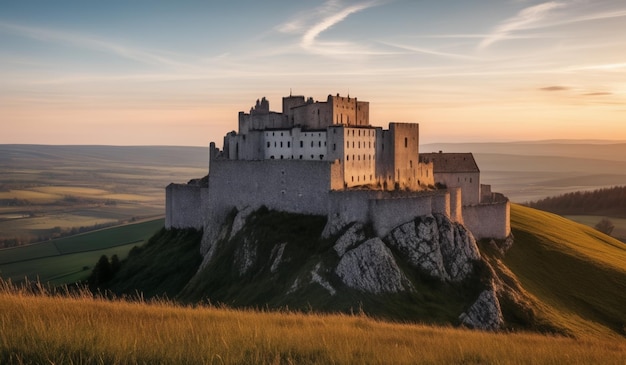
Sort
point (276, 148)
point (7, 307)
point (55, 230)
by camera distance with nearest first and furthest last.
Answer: point (7, 307)
point (276, 148)
point (55, 230)

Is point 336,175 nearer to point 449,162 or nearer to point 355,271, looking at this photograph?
point 355,271

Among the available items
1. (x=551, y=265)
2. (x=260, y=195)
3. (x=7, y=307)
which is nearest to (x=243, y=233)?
(x=260, y=195)

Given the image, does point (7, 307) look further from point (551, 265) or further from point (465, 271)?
point (551, 265)

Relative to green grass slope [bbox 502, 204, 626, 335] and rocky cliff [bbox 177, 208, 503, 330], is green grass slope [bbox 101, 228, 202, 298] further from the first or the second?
green grass slope [bbox 502, 204, 626, 335]

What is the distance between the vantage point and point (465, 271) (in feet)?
180

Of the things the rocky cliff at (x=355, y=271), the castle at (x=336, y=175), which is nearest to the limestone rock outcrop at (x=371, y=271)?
the rocky cliff at (x=355, y=271)

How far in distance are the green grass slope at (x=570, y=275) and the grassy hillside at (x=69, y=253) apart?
205 feet

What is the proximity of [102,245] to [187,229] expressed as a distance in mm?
51460

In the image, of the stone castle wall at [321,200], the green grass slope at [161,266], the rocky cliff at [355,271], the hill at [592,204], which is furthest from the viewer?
the hill at [592,204]

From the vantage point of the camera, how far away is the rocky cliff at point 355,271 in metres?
47.6

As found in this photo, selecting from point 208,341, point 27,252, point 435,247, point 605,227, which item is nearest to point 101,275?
point 435,247

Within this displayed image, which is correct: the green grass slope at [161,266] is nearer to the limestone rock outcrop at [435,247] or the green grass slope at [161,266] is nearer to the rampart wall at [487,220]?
the limestone rock outcrop at [435,247]

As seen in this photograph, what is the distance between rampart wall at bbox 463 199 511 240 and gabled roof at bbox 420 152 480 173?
25.8 ft

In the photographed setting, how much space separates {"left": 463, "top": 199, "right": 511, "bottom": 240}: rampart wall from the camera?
66.2 metres
